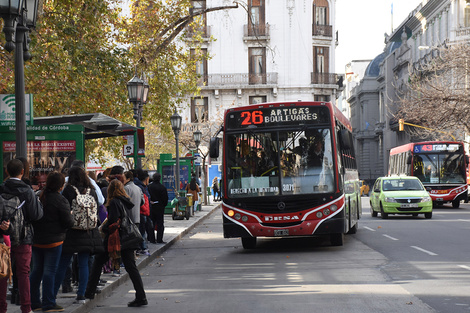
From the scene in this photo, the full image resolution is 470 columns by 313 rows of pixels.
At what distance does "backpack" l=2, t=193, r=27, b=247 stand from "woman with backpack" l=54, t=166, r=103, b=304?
114 centimetres

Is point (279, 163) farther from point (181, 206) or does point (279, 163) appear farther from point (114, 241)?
point (181, 206)

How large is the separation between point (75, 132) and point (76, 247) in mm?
4930

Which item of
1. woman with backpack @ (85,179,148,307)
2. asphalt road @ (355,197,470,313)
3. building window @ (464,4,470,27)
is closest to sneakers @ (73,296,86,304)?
woman with backpack @ (85,179,148,307)

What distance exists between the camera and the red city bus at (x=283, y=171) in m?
16.6

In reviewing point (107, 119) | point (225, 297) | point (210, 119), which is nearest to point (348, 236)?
point (107, 119)

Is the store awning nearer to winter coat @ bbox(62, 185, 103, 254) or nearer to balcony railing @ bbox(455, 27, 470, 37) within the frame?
winter coat @ bbox(62, 185, 103, 254)

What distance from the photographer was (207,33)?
6231 centimetres

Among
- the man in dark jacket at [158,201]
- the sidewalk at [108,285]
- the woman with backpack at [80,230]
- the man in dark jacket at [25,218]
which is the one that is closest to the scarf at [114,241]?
the woman with backpack at [80,230]

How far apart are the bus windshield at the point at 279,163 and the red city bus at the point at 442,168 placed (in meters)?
23.1

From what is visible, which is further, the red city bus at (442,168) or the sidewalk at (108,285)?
the red city bus at (442,168)

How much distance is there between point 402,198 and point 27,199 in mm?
21884

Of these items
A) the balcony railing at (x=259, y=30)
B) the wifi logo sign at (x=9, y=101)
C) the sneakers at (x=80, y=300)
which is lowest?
the sneakers at (x=80, y=300)

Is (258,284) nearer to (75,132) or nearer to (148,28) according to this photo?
(75,132)

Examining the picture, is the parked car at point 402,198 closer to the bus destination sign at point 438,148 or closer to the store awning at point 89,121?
the bus destination sign at point 438,148
